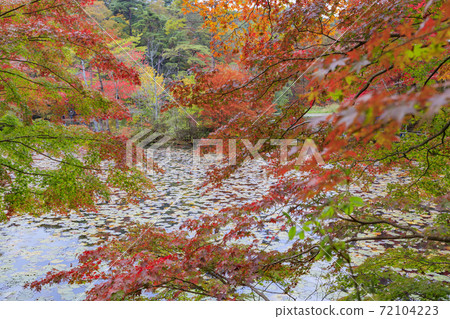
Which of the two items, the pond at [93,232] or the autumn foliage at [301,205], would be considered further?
the pond at [93,232]

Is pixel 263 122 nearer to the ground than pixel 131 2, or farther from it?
nearer to the ground

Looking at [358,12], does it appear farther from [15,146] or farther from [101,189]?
[15,146]

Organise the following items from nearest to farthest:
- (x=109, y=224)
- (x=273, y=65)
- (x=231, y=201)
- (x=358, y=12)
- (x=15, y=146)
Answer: (x=358, y=12)
(x=273, y=65)
(x=15, y=146)
(x=109, y=224)
(x=231, y=201)

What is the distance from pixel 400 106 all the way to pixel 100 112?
12.0 ft

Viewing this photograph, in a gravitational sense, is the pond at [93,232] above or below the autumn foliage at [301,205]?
below

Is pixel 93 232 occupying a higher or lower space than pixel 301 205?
lower

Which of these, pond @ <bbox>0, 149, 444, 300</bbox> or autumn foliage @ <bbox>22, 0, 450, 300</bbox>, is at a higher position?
autumn foliage @ <bbox>22, 0, 450, 300</bbox>

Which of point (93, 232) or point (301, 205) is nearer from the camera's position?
point (301, 205)

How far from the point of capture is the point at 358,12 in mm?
2176

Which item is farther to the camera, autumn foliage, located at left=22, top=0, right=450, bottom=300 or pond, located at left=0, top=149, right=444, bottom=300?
pond, located at left=0, top=149, right=444, bottom=300
